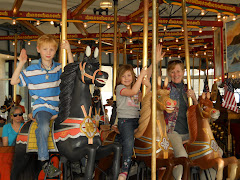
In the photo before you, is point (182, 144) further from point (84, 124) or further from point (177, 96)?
point (84, 124)

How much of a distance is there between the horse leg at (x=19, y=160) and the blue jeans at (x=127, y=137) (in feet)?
3.62

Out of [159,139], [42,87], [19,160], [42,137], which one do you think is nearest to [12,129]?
[19,160]

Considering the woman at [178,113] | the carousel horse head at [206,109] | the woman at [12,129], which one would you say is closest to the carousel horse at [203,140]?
the carousel horse head at [206,109]

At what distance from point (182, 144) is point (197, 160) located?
0.27 metres

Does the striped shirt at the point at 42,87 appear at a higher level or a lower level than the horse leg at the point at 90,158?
higher

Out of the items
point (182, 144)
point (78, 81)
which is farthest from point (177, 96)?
point (78, 81)

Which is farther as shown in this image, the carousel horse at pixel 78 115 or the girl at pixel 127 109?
the girl at pixel 127 109

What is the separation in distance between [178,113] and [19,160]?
2.10 metres

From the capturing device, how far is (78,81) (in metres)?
3.58

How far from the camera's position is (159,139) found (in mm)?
4000

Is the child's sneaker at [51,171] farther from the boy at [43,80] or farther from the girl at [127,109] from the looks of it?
the girl at [127,109]

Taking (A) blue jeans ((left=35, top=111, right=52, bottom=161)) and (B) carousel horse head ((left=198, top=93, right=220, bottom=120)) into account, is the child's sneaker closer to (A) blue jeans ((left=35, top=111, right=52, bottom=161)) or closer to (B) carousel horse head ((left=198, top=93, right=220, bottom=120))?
(A) blue jeans ((left=35, top=111, right=52, bottom=161))

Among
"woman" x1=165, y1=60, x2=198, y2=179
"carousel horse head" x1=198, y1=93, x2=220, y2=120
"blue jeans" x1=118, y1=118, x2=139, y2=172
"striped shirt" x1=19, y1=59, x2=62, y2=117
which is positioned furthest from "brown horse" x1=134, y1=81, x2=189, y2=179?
"striped shirt" x1=19, y1=59, x2=62, y2=117

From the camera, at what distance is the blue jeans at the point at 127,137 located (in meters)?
4.10
